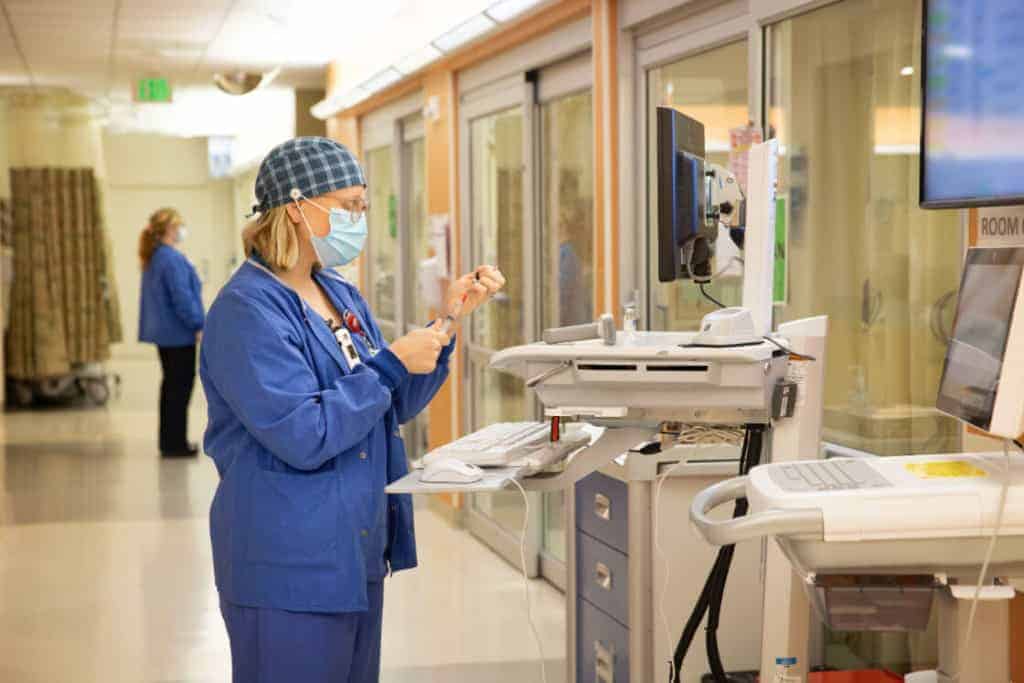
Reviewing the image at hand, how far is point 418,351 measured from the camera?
2.85 meters

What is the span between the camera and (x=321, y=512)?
9.00 ft

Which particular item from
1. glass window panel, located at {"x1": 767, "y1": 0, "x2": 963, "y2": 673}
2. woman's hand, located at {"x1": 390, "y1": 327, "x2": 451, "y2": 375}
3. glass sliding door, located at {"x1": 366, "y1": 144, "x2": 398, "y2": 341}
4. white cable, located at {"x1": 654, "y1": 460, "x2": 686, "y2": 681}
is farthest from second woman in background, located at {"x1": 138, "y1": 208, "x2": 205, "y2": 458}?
woman's hand, located at {"x1": 390, "y1": 327, "x2": 451, "y2": 375}

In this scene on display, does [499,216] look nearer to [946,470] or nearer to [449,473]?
[449,473]

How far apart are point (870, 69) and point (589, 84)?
6.32 feet

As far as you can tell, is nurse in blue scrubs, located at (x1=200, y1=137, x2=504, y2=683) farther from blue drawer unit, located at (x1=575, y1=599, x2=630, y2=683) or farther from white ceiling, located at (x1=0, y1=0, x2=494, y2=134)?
white ceiling, located at (x1=0, y1=0, x2=494, y2=134)

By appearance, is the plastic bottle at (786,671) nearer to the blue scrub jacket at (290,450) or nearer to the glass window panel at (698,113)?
the blue scrub jacket at (290,450)

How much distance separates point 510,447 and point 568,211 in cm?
331

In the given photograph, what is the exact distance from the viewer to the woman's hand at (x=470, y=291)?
9.71ft

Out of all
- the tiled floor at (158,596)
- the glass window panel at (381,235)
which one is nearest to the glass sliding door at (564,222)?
the tiled floor at (158,596)

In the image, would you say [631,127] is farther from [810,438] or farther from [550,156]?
[810,438]

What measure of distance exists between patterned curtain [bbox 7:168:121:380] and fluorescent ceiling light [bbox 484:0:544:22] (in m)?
8.04

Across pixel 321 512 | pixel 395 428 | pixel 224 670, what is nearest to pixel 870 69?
pixel 395 428

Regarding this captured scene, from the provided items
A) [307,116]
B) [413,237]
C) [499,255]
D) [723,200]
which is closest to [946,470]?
[723,200]

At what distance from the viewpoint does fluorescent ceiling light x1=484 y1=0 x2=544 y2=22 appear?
5.61 metres
